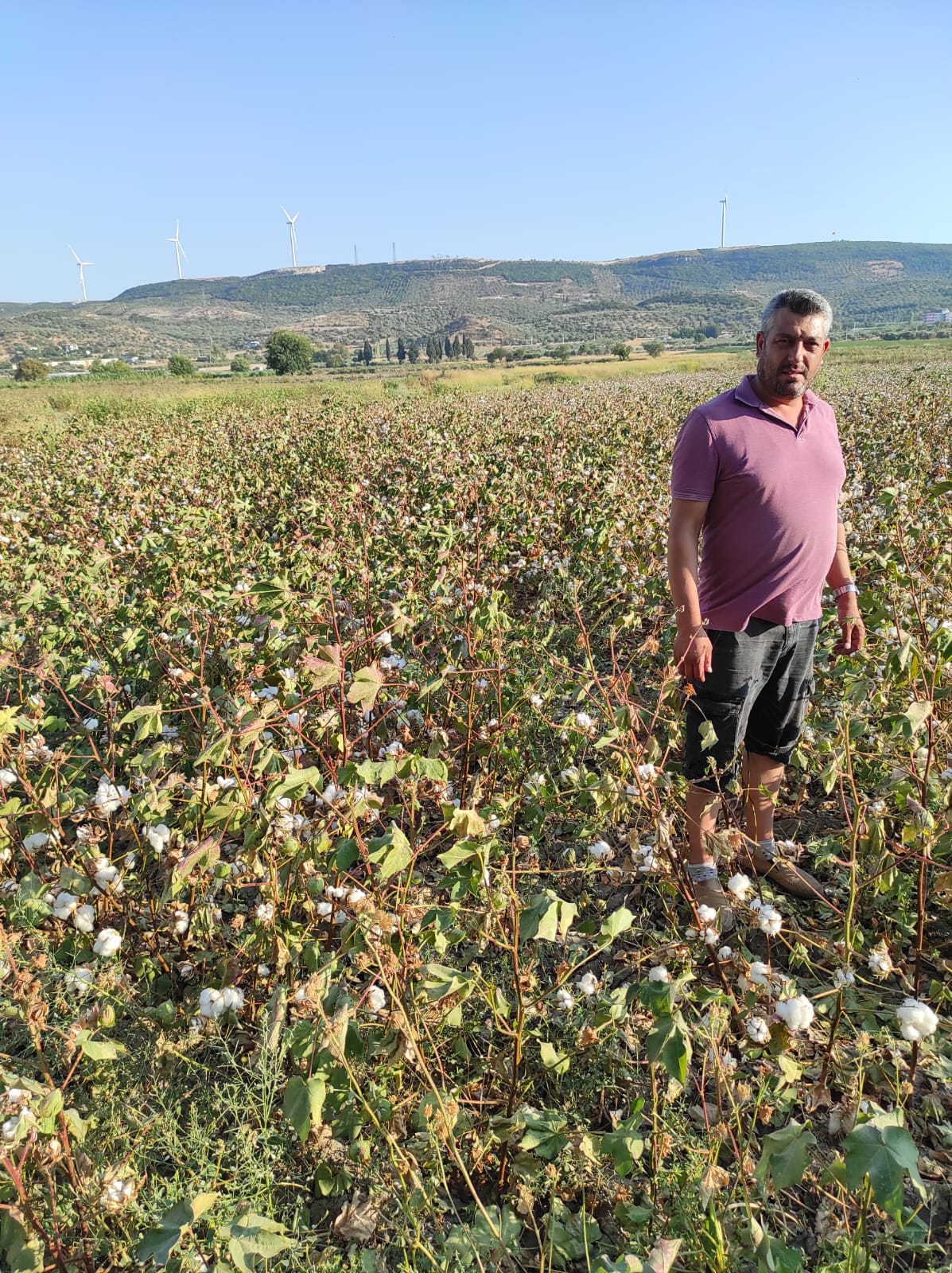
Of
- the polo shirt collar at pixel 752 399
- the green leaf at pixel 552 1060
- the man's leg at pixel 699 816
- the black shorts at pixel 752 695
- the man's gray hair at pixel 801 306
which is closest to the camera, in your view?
the green leaf at pixel 552 1060

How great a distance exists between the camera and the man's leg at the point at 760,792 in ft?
8.99

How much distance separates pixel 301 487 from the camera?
8.87 m

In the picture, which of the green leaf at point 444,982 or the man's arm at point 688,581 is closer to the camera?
the green leaf at point 444,982

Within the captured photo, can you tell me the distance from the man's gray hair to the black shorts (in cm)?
91

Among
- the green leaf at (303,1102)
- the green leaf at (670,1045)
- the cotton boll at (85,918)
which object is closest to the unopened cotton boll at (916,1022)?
the green leaf at (670,1045)

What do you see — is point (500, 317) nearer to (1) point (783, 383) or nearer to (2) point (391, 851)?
(1) point (783, 383)

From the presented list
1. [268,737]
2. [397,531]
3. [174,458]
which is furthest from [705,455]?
[174,458]

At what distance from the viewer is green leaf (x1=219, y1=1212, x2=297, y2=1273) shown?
1143 mm

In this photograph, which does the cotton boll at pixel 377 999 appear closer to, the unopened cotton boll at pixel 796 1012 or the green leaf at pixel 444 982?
the green leaf at pixel 444 982

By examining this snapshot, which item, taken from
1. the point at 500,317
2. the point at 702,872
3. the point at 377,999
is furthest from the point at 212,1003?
the point at 500,317

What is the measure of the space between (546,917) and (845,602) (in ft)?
6.59

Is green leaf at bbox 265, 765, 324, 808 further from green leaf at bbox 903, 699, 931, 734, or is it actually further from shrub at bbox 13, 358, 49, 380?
shrub at bbox 13, 358, 49, 380

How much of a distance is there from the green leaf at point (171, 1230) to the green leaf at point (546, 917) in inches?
24.7

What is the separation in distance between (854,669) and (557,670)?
55.7 inches
